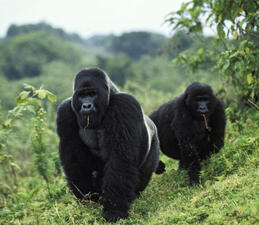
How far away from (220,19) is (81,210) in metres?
2.84

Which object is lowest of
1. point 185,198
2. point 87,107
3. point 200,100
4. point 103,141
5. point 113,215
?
point 113,215

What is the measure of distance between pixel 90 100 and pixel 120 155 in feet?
1.97

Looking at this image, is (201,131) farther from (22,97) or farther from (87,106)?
(22,97)

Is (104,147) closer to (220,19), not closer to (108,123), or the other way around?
(108,123)

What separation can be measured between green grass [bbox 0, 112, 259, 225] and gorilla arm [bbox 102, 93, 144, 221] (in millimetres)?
165

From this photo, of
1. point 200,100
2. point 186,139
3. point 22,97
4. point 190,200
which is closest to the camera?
point 190,200

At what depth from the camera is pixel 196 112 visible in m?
4.82

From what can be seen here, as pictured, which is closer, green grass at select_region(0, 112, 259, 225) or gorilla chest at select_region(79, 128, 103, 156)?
green grass at select_region(0, 112, 259, 225)

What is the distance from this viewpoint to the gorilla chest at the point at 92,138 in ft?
11.9

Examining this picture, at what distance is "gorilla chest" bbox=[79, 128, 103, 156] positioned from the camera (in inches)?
142

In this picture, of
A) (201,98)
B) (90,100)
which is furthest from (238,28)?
(90,100)

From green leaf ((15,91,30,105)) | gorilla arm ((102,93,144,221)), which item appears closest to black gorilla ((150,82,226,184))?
gorilla arm ((102,93,144,221))

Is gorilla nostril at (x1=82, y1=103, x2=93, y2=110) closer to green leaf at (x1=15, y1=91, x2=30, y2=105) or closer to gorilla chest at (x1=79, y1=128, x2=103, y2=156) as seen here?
gorilla chest at (x1=79, y1=128, x2=103, y2=156)

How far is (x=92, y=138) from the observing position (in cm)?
365
